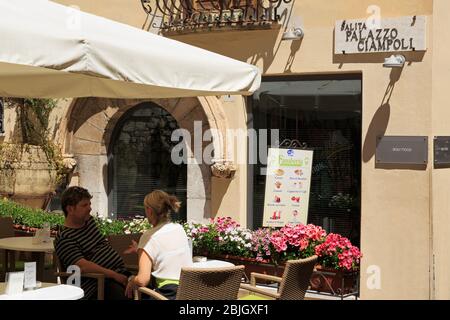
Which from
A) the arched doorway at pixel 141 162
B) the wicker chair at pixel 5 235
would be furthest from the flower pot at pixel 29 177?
the wicker chair at pixel 5 235

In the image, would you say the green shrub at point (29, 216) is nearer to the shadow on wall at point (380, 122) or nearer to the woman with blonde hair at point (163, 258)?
the shadow on wall at point (380, 122)

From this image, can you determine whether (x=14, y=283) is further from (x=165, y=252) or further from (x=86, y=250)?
(x=86, y=250)

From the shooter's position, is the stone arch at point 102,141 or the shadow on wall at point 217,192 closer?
the shadow on wall at point 217,192

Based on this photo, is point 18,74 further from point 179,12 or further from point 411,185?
point 411,185

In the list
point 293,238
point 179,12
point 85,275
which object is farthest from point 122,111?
point 85,275

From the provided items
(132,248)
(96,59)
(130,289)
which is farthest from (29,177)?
(96,59)

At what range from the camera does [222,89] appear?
246 inches

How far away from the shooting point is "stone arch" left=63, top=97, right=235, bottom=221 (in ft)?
34.4

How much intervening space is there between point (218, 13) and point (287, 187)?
2430 mm

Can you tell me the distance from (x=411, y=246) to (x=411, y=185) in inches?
28.3

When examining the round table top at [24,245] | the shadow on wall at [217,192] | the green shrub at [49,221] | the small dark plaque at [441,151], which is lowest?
the round table top at [24,245]

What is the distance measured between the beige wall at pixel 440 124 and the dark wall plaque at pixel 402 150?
208 millimetres

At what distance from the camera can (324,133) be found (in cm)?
992

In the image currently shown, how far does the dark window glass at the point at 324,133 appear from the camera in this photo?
9.72 meters
